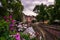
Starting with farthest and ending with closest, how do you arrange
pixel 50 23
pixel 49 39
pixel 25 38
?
pixel 50 23
pixel 49 39
pixel 25 38

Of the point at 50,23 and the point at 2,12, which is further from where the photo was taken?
the point at 50,23

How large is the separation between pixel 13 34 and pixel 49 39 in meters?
8.87


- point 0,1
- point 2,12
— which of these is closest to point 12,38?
point 2,12

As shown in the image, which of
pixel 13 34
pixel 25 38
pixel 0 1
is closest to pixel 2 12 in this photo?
pixel 0 1

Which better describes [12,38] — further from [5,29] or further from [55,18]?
[55,18]

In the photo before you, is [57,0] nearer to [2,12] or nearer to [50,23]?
[50,23]

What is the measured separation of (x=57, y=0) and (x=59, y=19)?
1.15 metres

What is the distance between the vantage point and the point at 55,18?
15.4 m

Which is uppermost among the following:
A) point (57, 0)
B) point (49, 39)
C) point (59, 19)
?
point (57, 0)

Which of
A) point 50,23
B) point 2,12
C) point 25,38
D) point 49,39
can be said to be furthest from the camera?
point 50,23

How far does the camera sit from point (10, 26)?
5789 millimetres

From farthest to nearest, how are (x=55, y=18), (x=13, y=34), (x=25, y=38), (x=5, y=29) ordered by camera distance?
(x=55, y=18)
(x=25, y=38)
(x=13, y=34)
(x=5, y=29)

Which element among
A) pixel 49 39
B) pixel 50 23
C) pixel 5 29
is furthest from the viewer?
pixel 50 23

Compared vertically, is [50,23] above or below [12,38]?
below
